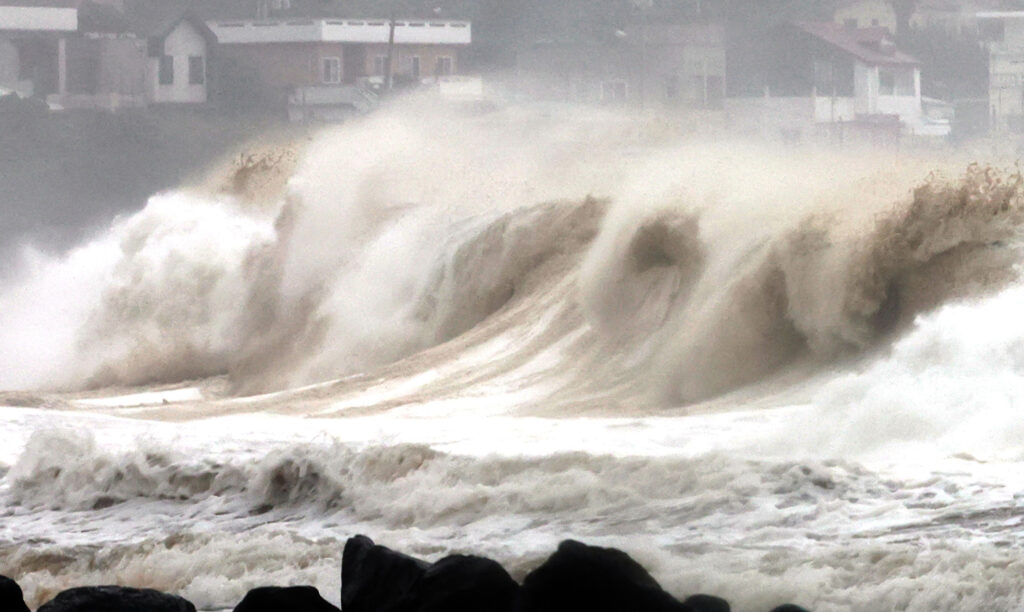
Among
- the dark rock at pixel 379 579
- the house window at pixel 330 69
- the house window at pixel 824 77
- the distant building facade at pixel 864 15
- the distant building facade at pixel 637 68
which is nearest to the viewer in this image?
the dark rock at pixel 379 579

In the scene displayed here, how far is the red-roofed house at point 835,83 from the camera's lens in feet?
118

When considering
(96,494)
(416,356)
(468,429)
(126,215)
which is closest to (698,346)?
(468,429)

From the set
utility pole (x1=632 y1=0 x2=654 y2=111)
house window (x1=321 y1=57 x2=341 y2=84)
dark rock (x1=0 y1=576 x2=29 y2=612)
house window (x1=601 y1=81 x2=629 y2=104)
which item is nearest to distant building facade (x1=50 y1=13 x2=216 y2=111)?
house window (x1=321 y1=57 x2=341 y2=84)

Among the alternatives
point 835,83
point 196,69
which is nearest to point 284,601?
point 835,83

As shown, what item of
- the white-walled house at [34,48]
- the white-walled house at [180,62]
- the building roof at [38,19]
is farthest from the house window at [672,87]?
the building roof at [38,19]

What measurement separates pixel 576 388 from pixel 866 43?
2661cm

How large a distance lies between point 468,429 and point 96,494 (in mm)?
2596

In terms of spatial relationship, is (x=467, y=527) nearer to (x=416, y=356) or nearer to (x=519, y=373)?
(x=519, y=373)

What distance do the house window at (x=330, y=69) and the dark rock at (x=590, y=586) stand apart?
44755 mm

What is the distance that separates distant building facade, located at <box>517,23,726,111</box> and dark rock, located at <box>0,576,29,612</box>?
29224 mm

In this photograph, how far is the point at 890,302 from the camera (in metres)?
13.4

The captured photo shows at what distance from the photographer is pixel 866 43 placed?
39.8 meters

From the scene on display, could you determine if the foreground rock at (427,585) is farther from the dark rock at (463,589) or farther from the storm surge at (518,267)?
the storm surge at (518,267)

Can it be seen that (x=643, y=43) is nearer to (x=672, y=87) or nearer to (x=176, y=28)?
(x=672, y=87)
